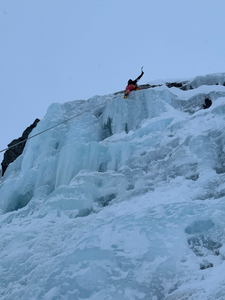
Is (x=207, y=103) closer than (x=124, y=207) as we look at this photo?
No

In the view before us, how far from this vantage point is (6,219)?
768 cm

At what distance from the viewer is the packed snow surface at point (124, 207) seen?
14.0 feet

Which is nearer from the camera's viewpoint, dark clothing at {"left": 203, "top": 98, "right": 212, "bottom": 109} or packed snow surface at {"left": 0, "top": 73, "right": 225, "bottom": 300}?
packed snow surface at {"left": 0, "top": 73, "right": 225, "bottom": 300}

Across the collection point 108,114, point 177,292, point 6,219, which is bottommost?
point 177,292

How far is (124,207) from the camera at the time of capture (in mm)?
6445

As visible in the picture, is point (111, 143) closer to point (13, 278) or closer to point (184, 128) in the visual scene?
point (184, 128)

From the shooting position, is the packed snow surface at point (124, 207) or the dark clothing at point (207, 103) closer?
the packed snow surface at point (124, 207)

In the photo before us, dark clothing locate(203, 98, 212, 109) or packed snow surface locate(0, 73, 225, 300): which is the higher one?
dark clothing locate(203, 98, 212, 109)

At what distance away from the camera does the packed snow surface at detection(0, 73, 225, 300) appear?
4273mm

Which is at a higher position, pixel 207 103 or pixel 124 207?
pixel 207 103

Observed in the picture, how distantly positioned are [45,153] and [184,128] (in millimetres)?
4553

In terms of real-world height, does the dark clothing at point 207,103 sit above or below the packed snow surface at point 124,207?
above

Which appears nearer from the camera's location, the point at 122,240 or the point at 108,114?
the point at 122,240

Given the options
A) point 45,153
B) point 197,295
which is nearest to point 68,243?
point 197,295
